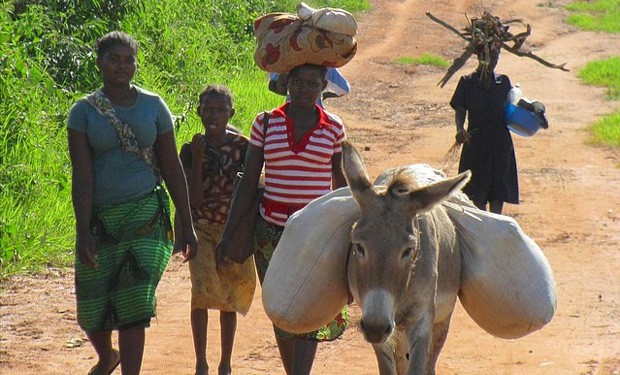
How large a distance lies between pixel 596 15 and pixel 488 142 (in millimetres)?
20468

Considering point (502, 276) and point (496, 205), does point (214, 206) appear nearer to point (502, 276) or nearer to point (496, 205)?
point (502, 276)

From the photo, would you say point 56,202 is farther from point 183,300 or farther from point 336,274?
point 336,274

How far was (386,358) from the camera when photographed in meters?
4.77

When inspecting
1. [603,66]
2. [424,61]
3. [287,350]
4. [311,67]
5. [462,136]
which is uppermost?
[311,67]

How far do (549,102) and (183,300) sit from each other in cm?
1116

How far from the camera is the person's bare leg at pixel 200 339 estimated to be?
19.4 ft

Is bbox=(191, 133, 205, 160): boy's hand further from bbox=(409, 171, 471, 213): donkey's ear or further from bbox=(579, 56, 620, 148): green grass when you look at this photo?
bbox=(579, 56, 620, 148): green grass

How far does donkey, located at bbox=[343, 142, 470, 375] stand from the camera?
415cm

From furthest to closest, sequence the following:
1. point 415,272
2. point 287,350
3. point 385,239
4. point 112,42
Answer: point 287,350 < point 112,42 < point 415,272 < point 385,239

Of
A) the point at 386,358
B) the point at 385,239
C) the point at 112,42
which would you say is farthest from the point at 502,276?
the point at 112,42

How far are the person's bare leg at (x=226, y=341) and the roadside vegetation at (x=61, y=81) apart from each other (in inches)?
90.1

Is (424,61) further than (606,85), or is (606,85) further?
(424,61)

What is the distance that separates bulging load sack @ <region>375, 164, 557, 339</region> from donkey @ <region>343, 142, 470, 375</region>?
0.13 metres

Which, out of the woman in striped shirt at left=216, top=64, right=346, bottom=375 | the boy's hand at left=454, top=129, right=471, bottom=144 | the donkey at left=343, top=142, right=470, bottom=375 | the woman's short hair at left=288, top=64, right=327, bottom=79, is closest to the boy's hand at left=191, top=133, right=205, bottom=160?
the woman in striped shirt at left=216, top=64, right=346, bottom=375
